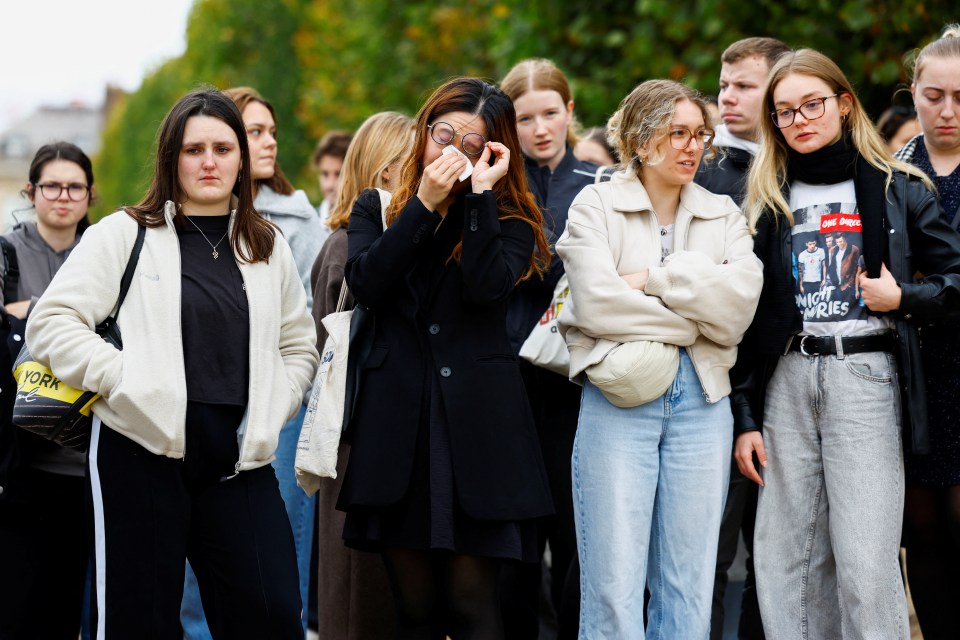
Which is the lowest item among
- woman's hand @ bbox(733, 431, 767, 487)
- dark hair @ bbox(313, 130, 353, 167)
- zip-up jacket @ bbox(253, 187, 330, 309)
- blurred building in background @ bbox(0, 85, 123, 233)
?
woman's hand @ bbox(733, 431, 767, 487)

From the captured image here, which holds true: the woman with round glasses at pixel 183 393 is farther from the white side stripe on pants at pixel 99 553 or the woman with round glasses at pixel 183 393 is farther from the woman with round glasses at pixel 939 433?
the woman with round glasses at pixel 939 433

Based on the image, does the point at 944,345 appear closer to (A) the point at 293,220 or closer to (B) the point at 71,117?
(A) the point at 293,220

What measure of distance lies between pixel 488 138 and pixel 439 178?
1.02ft

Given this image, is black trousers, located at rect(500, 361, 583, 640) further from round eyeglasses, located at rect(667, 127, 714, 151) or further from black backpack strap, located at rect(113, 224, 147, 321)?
black backpack strap, located at rect(113, 224, 147, 321)

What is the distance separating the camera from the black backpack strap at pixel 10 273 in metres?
5.18

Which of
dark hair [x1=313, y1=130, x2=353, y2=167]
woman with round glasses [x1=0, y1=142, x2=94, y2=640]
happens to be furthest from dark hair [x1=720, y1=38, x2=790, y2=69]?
woman with round glasses [x1=0, y1=142, x2=94, y2=640]

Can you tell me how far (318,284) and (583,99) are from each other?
5614mm

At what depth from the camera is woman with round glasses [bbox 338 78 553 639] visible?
3.82 metres

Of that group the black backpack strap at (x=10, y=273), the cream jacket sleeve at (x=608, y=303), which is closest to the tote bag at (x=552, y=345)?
the cream jacket sleeve at (x=608, y=303)

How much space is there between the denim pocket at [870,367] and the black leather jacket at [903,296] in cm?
5

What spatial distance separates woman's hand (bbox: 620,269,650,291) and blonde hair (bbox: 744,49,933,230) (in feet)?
1.71

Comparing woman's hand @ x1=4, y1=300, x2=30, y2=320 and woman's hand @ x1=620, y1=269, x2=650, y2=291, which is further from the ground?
woman's hand @ x1=620, y1=269, x2=650, y2=291

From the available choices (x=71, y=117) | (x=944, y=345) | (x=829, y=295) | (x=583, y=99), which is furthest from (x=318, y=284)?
(x=71, y=117)

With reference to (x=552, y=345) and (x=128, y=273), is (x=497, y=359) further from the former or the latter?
(x=128, y=273)
